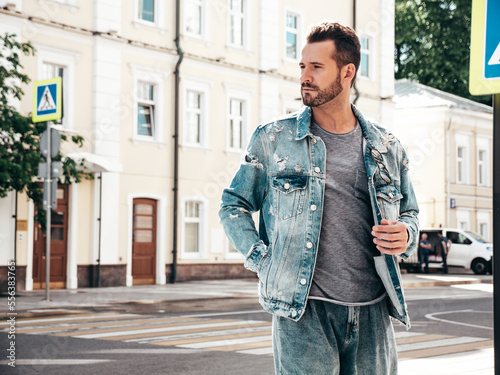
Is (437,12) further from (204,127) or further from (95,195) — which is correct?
(95,195)

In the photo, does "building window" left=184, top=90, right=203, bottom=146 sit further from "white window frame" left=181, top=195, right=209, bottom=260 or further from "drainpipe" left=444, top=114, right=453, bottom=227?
"drainpipe" left=444, top=114, right=453, bottom=227

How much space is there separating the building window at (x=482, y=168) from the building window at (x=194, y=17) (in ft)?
68.8

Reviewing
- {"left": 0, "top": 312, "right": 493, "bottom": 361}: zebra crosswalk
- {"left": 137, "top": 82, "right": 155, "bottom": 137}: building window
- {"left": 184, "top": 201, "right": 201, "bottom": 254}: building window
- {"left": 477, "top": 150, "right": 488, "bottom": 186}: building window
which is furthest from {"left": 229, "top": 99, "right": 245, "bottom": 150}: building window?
{"left": 477, "top": 150, "right": 488, "bottom": 186}: building window

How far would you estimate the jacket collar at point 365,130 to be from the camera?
132 inches

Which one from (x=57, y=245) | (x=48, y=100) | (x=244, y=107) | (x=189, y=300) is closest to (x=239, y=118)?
(x=244, y=107)

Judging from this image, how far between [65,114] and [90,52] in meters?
1.89

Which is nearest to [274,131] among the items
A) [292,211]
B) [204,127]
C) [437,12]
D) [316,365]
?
[292,211]

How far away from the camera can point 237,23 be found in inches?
1093

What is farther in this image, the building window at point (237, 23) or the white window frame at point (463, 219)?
the white window frame at point (463, 219)

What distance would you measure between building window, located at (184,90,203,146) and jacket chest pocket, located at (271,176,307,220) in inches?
882

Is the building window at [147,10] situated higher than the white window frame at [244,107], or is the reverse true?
the building window at [147,10]

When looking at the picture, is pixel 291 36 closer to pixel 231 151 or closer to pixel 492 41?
pixel 231 151

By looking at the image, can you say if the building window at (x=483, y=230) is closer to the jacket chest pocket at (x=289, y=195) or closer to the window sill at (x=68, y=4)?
the window sill at (x=68, y=4)

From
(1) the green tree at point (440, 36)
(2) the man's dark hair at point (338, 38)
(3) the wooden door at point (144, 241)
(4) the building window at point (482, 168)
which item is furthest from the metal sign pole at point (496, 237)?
(1) the green tree at point (440, 36)
